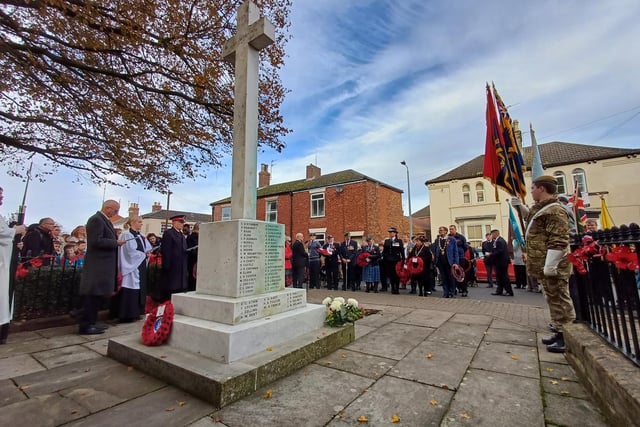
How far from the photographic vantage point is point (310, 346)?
10.3ft

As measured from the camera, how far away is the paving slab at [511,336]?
3.86 meters

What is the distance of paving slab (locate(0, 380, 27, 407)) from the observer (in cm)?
231

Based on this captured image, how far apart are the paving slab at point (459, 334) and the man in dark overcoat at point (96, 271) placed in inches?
189

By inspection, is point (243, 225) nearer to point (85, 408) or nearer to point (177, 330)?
point (177, 330)

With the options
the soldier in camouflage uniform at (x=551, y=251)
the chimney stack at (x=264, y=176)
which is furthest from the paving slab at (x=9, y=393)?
the chimney stack at (x=264, y=176)

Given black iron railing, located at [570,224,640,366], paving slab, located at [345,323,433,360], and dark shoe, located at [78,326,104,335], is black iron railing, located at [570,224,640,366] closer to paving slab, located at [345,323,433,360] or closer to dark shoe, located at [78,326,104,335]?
paving slab, located at [345,323,433,360]

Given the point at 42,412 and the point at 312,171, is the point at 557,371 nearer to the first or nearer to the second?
the point at 42,412

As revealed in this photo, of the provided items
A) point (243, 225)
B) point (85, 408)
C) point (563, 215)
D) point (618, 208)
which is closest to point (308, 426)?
point (85, 408)

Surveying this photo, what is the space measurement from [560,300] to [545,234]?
0.78 m

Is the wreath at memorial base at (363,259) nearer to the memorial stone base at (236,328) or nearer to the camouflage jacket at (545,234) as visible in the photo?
the memorial stone base at (236,328)

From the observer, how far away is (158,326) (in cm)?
320

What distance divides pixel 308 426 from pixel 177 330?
1822mm

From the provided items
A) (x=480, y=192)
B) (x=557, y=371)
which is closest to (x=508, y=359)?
(x=557, y=371)

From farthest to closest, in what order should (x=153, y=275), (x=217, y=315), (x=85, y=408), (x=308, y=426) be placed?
(x=153, y=275)
(x=217, y=315)
(x=85, y=408)
(x=308, y=426)
